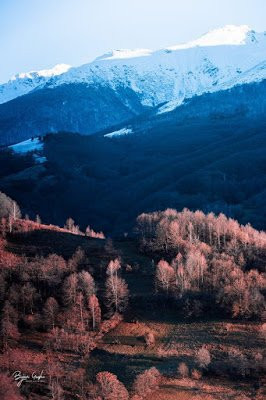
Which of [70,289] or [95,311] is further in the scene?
[70,289]

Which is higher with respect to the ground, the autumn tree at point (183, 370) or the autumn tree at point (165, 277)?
the autumn tree at point (165, 277)

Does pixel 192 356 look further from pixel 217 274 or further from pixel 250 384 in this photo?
pixel 217 274

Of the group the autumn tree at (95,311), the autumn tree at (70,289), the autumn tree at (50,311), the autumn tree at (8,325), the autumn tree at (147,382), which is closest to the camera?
the autumn tree at (147,382)

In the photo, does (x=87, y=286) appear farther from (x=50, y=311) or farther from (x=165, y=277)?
(x=165, y=277)

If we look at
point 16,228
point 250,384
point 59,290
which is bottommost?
point 250,384

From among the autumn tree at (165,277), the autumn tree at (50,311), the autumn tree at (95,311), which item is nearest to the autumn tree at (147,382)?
the autumn tree at (95,311)

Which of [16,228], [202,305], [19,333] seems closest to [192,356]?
[202,305]

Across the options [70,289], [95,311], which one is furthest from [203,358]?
[70,289]

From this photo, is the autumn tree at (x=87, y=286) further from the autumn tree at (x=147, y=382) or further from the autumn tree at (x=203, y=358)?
the autumn tree at (x=203, y=358)
